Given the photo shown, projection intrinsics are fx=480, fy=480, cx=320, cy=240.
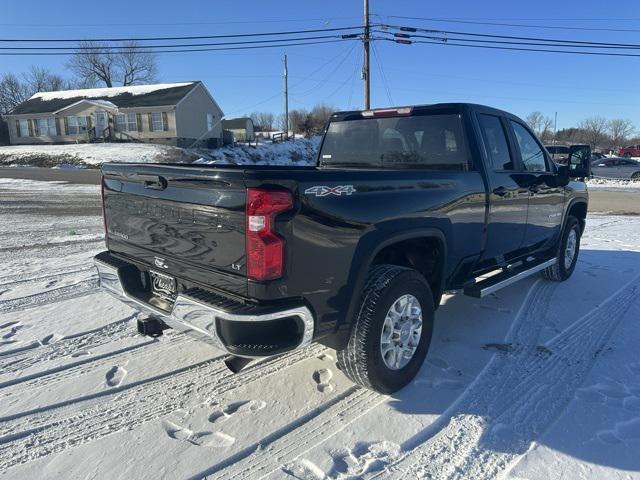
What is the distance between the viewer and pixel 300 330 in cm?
274

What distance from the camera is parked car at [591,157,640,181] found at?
91.7 ft

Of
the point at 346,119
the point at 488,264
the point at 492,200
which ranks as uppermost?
the point at 346,119

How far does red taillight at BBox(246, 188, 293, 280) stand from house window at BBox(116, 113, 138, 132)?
42.4 meters

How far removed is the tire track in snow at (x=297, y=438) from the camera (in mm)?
2592

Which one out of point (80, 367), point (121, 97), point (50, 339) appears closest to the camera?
point (80, 367)

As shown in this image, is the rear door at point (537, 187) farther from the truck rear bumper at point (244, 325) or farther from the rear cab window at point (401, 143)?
the truck rear bumper at point (244, 325)

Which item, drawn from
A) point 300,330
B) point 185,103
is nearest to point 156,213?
point 300,330

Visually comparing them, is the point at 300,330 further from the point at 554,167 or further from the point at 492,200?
the point at 554,167

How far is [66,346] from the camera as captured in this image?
3.99 meters

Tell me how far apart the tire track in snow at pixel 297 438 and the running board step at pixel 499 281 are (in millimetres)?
1346

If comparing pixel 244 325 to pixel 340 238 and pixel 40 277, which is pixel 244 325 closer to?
pixel 340 238

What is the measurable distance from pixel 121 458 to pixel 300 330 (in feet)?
3.98

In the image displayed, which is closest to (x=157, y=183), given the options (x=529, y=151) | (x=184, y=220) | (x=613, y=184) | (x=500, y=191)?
(x=184, y=220)

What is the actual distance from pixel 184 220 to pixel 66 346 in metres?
1.94
